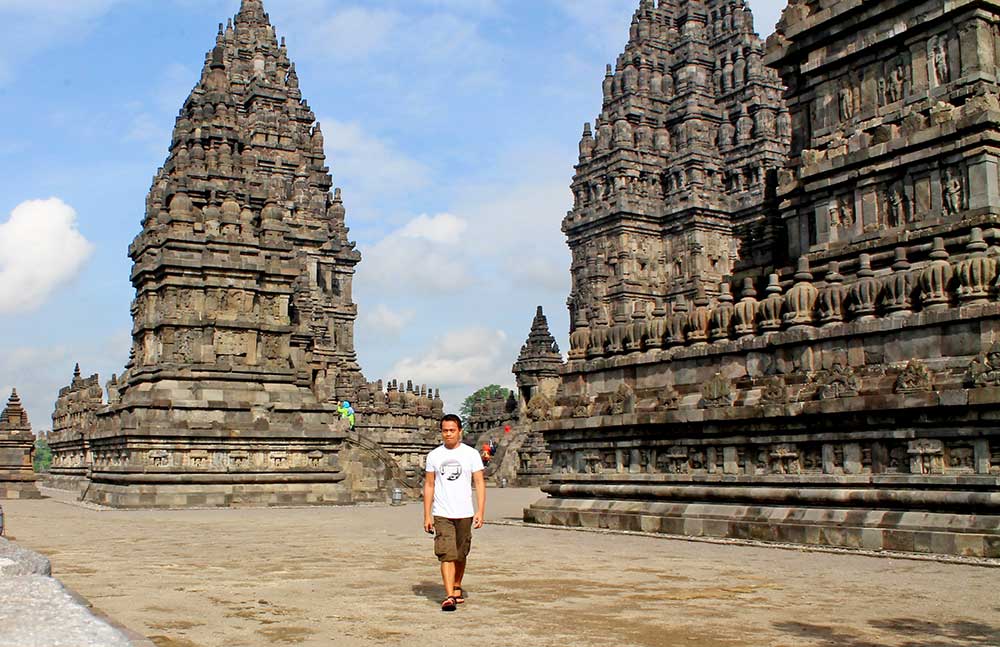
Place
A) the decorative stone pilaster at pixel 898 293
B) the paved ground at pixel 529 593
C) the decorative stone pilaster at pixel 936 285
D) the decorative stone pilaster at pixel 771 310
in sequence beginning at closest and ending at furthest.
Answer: the paved ground at pixel 529 593, the decorative stone pilaster at pixel 936 285, the decorative stone pilaster at pixel 898 293, the decorative stone pilaster at pixel 771 310

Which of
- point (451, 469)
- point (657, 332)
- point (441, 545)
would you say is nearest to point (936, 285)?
point (657, 332)

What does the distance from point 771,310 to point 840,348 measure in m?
1.56

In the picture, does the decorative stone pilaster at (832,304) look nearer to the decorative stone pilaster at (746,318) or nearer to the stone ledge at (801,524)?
the decorative stone pilaster at (746,318)

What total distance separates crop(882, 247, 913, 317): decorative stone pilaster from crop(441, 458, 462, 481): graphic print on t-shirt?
25.3 feet

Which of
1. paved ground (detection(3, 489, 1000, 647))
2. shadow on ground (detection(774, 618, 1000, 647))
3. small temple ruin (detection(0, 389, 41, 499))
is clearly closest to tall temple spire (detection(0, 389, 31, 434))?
small temple ruin (detection(0, 389, 41, 499))

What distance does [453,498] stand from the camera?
10023 mm

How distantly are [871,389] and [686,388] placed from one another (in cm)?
417

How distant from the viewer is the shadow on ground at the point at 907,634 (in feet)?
24.9

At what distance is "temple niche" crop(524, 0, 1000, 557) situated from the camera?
13.7 metres

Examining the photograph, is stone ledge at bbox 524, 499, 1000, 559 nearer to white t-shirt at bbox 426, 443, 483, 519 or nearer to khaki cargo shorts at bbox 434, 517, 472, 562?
white t-shirt at bbox 426, 443, 483, 519

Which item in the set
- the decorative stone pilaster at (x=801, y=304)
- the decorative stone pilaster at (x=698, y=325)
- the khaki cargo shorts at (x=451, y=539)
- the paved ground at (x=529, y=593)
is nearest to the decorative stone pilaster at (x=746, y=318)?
the decorative stone pilaster at (x=698, y=325)

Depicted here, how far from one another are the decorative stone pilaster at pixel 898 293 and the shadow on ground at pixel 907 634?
708 centimetres

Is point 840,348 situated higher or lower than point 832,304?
lower

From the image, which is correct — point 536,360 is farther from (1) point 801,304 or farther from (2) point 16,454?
(1) point 801,304
